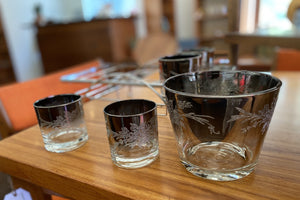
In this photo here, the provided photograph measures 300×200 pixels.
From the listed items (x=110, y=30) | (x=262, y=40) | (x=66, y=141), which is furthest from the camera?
Result: (x=110, y=30)

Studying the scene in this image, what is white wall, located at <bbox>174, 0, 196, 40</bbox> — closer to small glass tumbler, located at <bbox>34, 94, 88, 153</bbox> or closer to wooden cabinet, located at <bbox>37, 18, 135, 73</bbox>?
wooden cabinet, located at <bbox>37, 18, 135, 73</bbox>

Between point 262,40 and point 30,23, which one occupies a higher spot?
point 30,23

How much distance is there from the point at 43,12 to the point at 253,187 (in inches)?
195

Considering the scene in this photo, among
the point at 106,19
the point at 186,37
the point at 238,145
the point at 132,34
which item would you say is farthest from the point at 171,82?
the point at 186,37

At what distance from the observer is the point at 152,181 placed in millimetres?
312

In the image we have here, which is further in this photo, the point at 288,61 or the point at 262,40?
the point at 288,61

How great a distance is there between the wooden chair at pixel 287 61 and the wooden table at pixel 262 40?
0.67m

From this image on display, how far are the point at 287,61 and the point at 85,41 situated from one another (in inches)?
109

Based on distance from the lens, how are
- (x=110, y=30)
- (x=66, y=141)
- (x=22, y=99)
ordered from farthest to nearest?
1. (x=110, y=30)
2. (x=22, y=99)
3. (x=66, y=141)

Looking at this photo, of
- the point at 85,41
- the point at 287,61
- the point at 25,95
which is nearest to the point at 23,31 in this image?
the point at 85,41

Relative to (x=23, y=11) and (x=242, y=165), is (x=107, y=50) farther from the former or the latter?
(x=242, y=165)

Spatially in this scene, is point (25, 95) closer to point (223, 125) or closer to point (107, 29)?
point (223, 125)

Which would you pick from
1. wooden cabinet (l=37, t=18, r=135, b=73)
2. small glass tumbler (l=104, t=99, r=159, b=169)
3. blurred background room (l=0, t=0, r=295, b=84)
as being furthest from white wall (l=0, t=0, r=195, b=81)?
small glass tumbler (l=104, t=99, r=159, b=169)

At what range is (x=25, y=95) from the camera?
2.90 ft
